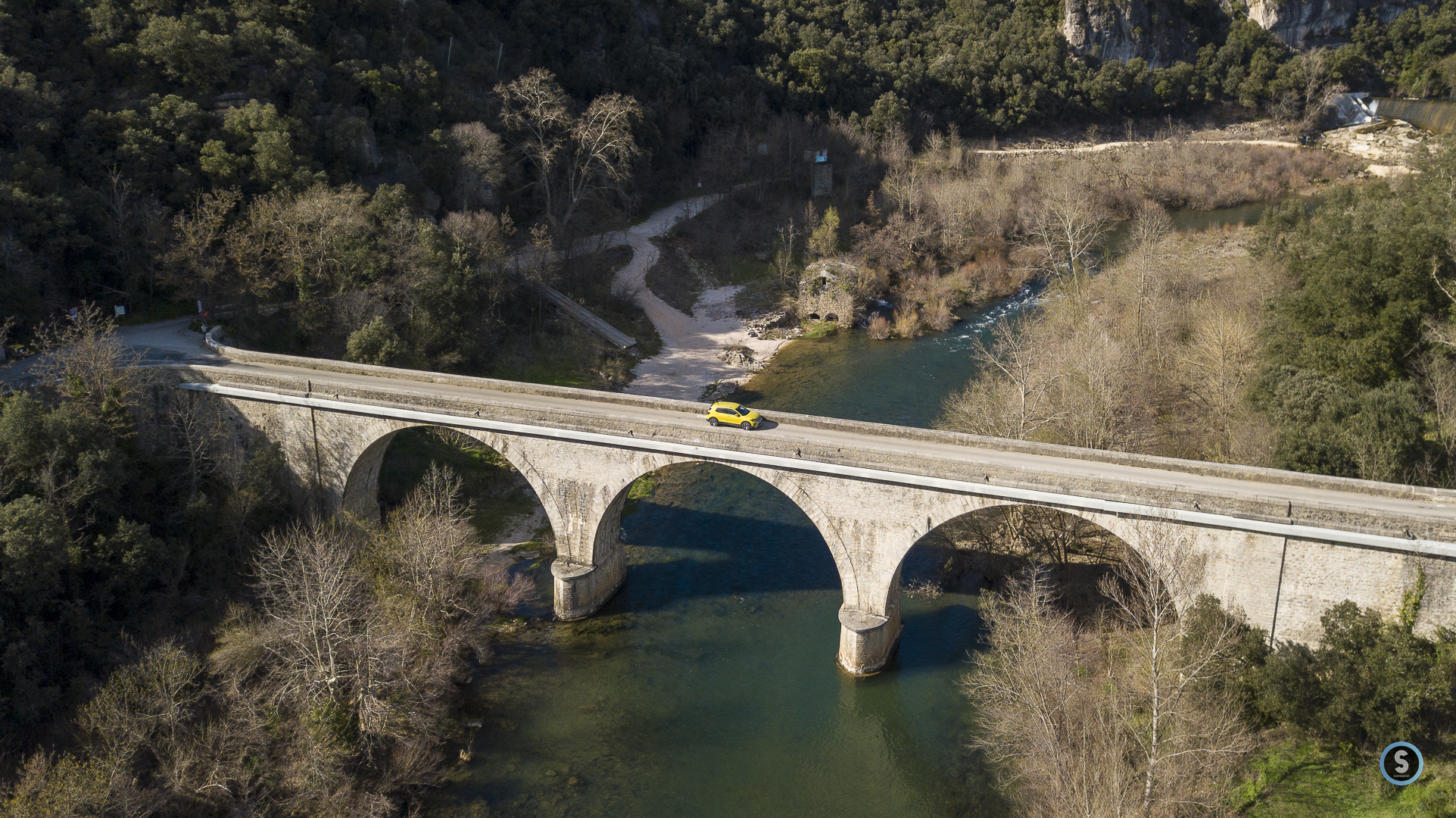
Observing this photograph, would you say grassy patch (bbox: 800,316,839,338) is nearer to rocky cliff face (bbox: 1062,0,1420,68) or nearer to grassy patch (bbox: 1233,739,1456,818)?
grassy patch (bbox: 1233,739,1456,818)

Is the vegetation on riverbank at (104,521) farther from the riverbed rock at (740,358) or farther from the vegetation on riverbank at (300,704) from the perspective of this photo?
the riverbed rock at (740,358)

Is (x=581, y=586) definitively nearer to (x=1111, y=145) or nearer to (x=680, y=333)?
(x=680, y=333)

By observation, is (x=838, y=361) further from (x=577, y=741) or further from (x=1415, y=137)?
(x=1415, y=137)

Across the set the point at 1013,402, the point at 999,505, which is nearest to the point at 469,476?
the point at 1013,402

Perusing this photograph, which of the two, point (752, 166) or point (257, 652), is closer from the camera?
point (257, 652)

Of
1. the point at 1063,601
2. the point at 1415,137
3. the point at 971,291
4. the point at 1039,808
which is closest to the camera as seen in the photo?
the point at 1039,808

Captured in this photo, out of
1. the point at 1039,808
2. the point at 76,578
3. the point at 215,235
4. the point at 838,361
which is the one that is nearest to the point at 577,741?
the point at 1039,808

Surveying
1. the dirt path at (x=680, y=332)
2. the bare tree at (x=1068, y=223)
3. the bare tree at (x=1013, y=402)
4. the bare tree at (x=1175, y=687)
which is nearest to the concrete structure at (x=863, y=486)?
the bare tree at (x=1175, y=687)
